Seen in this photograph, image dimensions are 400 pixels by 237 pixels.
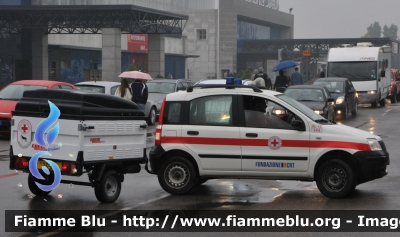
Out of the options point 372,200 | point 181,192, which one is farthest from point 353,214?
point 181,192

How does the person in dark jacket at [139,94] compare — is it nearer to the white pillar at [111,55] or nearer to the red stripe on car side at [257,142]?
the red stripe on car side at [257,142]

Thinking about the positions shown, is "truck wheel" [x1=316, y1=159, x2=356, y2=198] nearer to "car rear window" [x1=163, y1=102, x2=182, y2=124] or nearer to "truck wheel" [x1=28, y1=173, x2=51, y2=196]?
"car rear window" [x1=163, y1=102, x2=182, y2=124]

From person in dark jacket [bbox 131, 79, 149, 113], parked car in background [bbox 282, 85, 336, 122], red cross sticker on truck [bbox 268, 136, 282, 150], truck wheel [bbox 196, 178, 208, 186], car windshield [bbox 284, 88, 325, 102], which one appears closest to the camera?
red cross sticker on truck [bbox 268, 136, 282, 150]

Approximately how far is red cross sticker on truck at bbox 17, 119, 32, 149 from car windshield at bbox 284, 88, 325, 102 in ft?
51.2

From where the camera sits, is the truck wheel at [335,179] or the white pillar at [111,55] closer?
the truck wheel at [335,179]

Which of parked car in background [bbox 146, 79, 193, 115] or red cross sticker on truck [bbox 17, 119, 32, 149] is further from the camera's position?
parked car in background [bbox 146, 79, 193, 115]

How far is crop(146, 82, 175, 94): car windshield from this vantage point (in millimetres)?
28516

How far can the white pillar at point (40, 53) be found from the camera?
5384 cm

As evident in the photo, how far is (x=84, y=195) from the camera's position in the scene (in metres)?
11.5

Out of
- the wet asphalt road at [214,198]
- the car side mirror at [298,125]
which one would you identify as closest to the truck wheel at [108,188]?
the wet asphalt road at [214,198]

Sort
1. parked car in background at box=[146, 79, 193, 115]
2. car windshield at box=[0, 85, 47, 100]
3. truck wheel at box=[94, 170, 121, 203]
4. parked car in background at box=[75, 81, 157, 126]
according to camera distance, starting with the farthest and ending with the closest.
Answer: parked car in background at box=[146, 79, 193, 115]
parked car in background at box=[75, 81, 157, 126]
car windshield at box=[0, 85, 47, 100]
truck wheel at box=[94, 170, 121, 203]

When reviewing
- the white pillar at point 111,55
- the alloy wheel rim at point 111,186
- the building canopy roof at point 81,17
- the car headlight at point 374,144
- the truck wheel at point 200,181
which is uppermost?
the building canopy roof at point 81,17

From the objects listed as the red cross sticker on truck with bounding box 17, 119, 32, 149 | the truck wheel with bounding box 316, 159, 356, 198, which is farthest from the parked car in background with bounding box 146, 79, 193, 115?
the red cross sticker on truck with bounding box 17, 119, 32, 149

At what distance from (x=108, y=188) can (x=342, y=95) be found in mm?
19800
